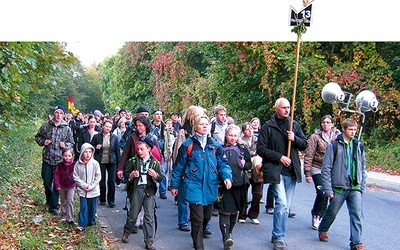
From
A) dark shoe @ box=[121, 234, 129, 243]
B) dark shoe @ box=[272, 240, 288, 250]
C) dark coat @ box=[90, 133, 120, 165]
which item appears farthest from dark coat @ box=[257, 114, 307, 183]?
dark coat @ box=[90, 133, 120, 165]

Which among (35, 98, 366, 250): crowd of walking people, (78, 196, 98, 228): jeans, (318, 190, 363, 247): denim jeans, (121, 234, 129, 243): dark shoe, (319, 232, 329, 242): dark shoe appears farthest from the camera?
(78, 196, 98, 228): jeans

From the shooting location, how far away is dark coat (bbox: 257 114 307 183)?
6324 mm

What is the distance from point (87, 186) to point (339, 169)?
147 inches

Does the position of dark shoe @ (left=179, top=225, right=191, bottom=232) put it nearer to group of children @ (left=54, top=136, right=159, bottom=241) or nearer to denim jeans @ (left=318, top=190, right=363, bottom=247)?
group of children @ (left=54, top=136, right=159, bottom=241)

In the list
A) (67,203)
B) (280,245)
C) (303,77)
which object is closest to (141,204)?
(67,203)

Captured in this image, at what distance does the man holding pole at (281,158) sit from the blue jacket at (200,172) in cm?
59

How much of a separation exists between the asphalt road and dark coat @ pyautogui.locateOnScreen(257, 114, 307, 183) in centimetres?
111

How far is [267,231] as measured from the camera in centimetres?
745

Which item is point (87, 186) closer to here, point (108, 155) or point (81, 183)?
point (81, 183)

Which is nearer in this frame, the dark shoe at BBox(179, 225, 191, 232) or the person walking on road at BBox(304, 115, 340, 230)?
the dark shoe at BBox(179, 225, 191, 232)

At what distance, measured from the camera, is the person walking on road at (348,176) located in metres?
6.30

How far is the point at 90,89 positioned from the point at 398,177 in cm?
7967

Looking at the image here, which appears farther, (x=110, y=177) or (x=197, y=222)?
(x=110, y=177)
